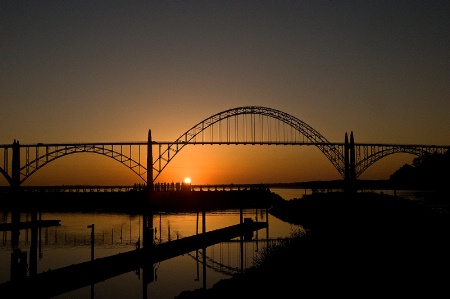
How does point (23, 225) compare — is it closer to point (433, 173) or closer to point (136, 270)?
point (136, 270)

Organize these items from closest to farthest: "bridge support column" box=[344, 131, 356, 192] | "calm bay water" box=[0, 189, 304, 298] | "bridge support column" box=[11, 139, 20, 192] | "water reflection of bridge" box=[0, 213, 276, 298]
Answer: "water reflection of bridge" box=[0, 213, 276, 298] < "calm bay water" box=[0, 189, 304, 298] < "bridge support column" box=[11, 139, 20, 192] < "bridge support column" box=[344, 131, 356, 192]

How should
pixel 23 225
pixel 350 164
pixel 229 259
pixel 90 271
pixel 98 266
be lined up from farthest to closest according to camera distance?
pixel 350 164 → pixel 23 225 → pixel 229 259 → pixel 98 266 → pixel 90 271

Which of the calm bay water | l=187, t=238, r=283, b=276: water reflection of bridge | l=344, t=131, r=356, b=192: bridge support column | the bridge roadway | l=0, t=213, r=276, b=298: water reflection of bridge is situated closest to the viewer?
the bridge roadway

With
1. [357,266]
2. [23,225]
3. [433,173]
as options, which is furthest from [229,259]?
[433,173]

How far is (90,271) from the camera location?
22.0 m

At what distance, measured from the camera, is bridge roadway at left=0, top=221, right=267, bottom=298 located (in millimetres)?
17880

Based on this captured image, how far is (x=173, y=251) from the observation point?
2941 centimetres

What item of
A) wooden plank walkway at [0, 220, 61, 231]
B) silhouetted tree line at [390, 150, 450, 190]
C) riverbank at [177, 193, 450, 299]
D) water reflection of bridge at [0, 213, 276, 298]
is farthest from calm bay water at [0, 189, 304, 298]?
silhouetted tree line at [390, 150, 450, 190]

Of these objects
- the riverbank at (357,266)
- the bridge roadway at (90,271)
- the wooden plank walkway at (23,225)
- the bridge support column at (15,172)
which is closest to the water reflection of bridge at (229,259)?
the bridge roadway at (90,271)

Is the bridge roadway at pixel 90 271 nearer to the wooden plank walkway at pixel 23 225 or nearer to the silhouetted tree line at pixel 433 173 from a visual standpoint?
the wooden plank walkway at pixel 23 225

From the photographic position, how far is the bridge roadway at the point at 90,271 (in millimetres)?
17880

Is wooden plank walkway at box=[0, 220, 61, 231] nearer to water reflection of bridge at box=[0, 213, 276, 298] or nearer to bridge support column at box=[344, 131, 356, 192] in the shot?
water reflection of bridge at box=[0, 213, 276, 298]

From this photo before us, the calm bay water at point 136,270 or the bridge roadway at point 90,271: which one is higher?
the bridge roadway at point 90,271

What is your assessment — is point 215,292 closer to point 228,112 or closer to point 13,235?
point 13,235
